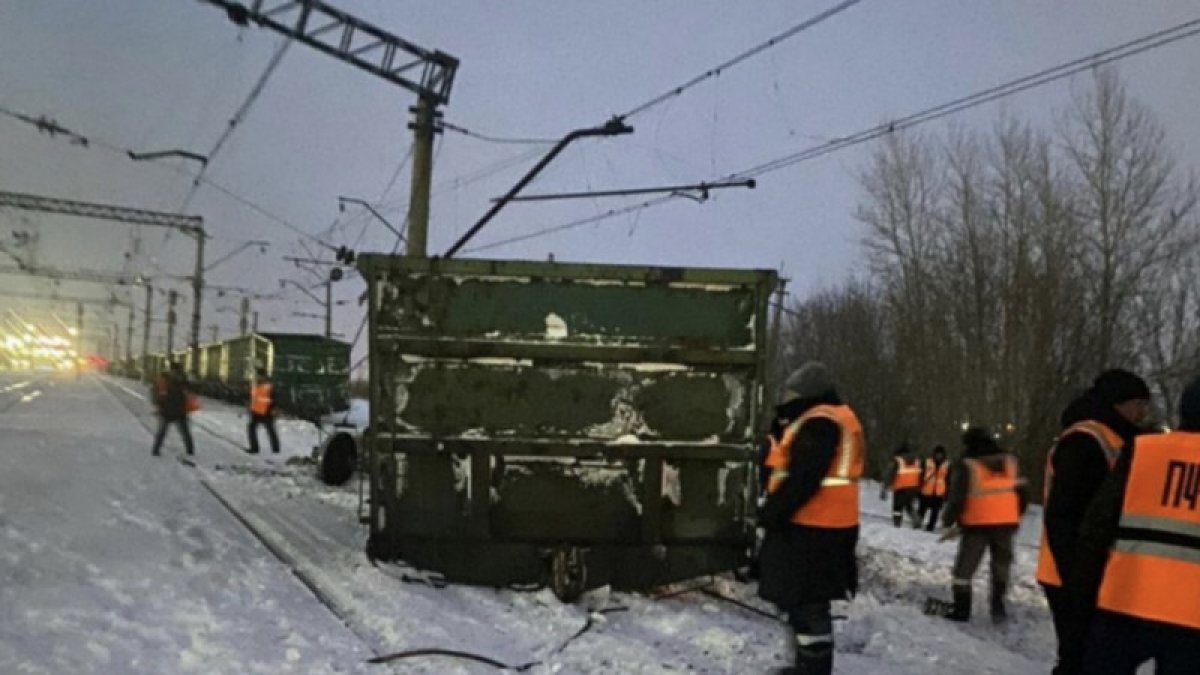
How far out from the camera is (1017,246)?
31016 mm

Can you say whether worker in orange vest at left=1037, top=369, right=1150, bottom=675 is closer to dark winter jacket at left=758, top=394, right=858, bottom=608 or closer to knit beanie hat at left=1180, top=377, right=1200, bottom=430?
knit beanie hat at left=1180, top=377, right=1200, bottom=430

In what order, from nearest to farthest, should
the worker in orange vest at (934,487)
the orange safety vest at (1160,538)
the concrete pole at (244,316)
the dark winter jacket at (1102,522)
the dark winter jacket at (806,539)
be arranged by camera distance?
the orange safety vest at (1160,538) < the dark winter jacket at (1102,522) < the dark winter jacket at (806,539) < the worker in orange vest at (934,487) < the concrete pole at (244,316)

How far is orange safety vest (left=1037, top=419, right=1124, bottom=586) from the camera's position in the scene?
13.2 feet

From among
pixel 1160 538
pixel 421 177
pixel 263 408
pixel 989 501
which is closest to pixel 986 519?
pixel 989 501

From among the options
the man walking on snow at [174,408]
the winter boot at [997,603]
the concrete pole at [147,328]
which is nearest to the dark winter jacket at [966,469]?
the winter boot at [997,603]

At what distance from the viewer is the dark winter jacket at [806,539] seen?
4.88 m

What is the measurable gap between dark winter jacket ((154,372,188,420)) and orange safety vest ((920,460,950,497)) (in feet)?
41.9

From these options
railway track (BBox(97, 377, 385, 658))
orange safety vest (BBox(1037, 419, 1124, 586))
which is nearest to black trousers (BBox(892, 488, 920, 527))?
railway track (BBox(97, 377, 385, 658))

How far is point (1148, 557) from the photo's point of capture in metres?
3.42

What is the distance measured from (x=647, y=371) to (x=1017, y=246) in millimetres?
27240

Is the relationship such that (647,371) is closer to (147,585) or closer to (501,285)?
(501,285)

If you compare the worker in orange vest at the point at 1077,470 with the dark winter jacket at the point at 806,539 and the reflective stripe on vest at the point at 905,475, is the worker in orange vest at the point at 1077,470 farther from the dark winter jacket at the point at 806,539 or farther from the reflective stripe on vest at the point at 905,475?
the reflective stripe on vest at the point at 905,475

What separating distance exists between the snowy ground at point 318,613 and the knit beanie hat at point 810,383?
1745 millimetres

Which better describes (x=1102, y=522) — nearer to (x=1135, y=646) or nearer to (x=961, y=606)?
(x=1135, y=646)
